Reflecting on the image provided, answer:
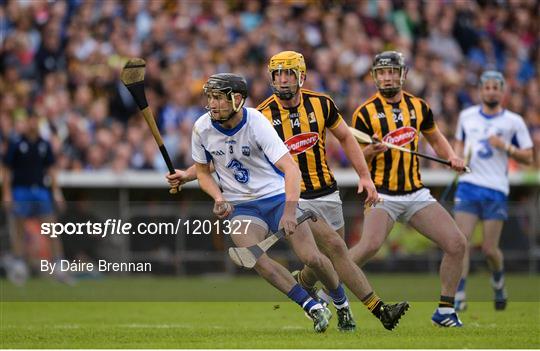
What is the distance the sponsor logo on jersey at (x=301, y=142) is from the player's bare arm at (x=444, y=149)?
1457mm

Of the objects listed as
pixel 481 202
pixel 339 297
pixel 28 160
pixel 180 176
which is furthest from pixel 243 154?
pixel 28 160

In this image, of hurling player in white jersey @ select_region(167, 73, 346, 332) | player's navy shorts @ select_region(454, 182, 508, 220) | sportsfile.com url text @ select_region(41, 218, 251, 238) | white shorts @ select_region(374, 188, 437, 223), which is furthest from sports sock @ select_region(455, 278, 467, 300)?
hurling player in white jersey @ select_region(167, 73, 346, 332)

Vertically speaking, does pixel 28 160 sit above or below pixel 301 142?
below

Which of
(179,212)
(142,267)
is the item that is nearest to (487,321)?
(142,267)

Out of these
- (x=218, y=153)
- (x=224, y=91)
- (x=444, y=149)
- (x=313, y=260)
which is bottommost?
(x=313, y=260)

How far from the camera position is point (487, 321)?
11875mm

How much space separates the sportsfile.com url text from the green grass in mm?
799

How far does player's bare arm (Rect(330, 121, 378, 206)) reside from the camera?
34.6ft

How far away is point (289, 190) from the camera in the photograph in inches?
381

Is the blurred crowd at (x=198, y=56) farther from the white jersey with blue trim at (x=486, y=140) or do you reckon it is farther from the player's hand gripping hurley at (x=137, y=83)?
the player's hand gripping hurley at (x=137, y=83)

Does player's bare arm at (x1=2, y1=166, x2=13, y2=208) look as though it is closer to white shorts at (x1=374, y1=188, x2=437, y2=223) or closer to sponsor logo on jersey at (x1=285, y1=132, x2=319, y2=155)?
white shorts at (x1=374, y1=188, x2=437, y2=223)

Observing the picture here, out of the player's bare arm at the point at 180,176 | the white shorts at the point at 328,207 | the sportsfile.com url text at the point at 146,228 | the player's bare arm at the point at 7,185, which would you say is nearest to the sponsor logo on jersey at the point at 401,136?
the white shorts at the point at 328,207

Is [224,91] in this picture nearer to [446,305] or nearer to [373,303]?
[373,303]

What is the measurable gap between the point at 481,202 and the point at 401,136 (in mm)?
2523
